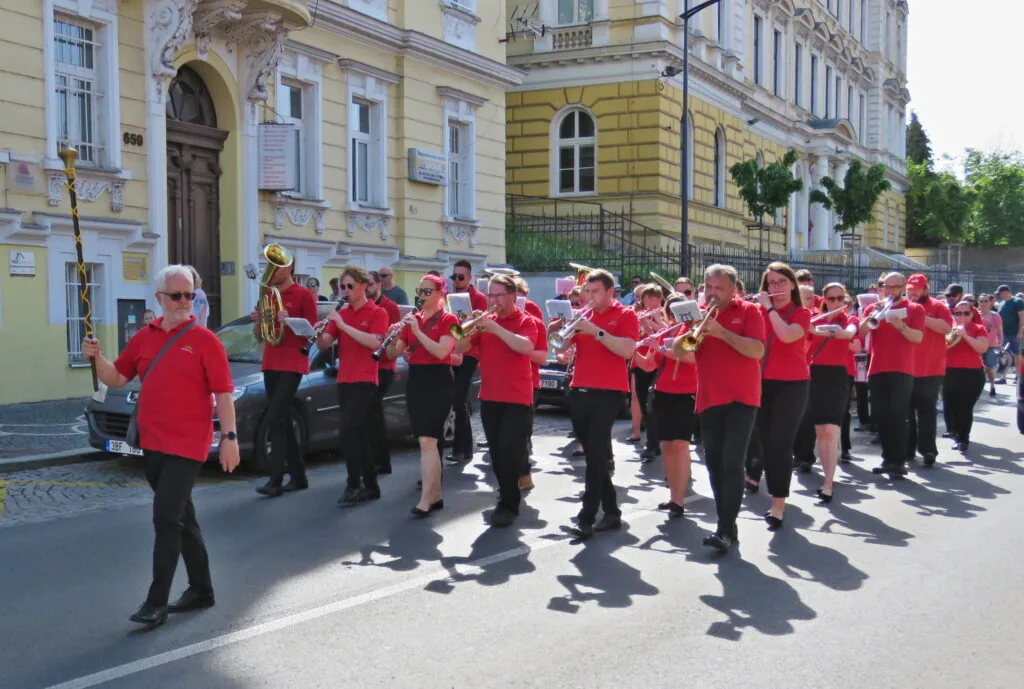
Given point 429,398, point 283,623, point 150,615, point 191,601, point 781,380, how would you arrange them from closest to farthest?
point 150,615
point 283,623
point 191,601
point 781,380
point 429,398

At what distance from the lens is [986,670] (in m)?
5.41

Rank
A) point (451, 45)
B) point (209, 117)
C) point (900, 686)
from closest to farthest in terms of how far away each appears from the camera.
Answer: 1. point (900, 686)
2. point (209, 117)
3. point (451, 45)

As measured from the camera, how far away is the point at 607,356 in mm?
8328

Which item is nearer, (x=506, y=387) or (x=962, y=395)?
(x=506, y=387)

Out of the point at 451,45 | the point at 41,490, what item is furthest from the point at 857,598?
the point at 451,45

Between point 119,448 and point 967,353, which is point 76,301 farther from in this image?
point 967,353

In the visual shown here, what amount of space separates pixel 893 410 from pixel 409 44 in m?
14.3

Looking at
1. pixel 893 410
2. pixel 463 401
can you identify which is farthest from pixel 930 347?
pixel 463 401

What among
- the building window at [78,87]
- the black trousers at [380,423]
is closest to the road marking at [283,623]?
the black trousers at [380,423]

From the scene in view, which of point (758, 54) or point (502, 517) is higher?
point (758, 54)

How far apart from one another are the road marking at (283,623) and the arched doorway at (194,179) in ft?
39.7

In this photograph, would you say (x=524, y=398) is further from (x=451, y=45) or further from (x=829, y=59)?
(x=829, y=59)

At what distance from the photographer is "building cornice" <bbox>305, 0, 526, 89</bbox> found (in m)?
20.9

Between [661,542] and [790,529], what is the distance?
1159mm
